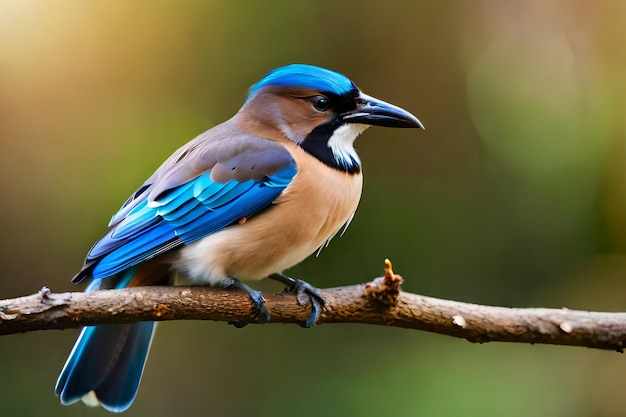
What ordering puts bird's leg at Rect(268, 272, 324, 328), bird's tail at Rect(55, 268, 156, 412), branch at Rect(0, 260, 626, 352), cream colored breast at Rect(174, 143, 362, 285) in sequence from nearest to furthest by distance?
branch at Rect(0, 260, 626, 352) → bird's leg at Rect(268, 272, 324, 328) → cream colored breast at Rect(174, 143, 362, 285) → bird's tail at Rect(55, 268, 156, 412)

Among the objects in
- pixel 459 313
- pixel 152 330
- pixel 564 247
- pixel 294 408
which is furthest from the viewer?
pixel 564 247

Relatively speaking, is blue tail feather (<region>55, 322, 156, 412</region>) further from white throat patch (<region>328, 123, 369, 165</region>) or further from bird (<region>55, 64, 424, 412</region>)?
white throat patch (<region>328, 123, 369, 165</region>)

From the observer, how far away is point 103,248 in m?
3.07

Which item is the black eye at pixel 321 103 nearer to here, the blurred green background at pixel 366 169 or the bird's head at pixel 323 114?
the bird's head at pixel 323 114

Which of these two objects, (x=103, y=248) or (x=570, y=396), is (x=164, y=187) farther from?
(x=570, y=396)

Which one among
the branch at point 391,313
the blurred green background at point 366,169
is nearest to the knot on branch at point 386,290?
the branch at point 391,313

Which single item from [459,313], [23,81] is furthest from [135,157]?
[459,313]

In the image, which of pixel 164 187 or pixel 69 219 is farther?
pixel 69 219

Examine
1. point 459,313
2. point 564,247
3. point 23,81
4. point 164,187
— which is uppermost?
point 23,81

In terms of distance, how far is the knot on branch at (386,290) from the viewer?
9.14 feet

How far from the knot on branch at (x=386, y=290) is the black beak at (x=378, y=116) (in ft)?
2.43

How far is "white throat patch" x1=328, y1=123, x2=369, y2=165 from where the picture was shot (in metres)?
3.38

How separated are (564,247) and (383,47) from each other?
1.59m

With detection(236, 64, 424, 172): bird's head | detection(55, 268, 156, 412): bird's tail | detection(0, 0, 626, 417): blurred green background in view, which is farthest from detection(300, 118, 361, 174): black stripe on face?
detection(0, 0, 626, 417): blurred green background
